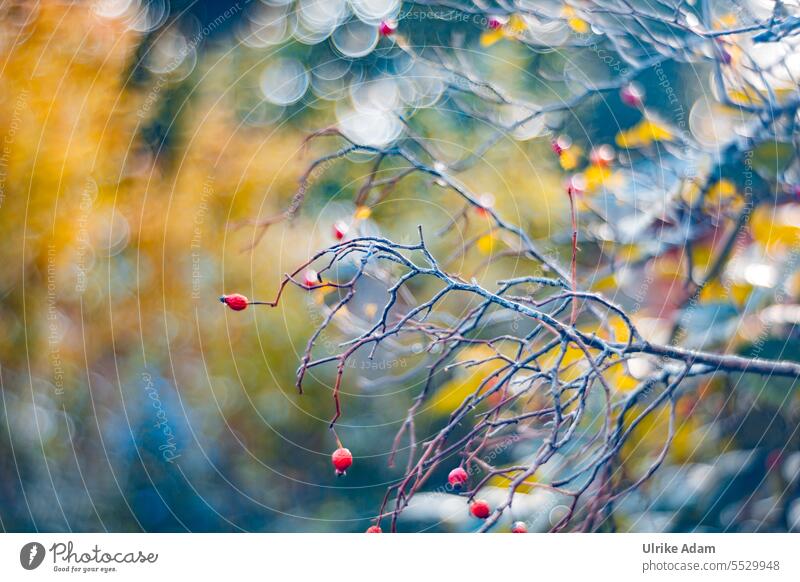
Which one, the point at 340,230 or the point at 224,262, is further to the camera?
the point at 224,262

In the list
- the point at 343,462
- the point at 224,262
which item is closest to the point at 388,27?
the point at 224,262

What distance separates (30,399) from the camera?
89cm

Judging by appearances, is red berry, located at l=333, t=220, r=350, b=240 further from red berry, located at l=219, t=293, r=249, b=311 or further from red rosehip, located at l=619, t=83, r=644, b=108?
red rosehip, located at l=619, t=83, r=644, b=108

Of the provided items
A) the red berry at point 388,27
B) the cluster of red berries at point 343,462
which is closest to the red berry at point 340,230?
the cluster of red berries at point 343,462

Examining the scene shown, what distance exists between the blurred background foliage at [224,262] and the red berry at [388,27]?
4 cm

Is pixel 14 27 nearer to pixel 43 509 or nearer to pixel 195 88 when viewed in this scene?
pixel 195 88

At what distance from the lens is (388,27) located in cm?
84

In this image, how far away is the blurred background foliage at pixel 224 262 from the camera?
76cm

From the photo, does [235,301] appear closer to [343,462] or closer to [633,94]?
[343,462]

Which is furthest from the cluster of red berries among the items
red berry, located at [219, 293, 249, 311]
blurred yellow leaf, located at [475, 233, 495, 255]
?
blurred yellow leaf, located at [475, 233, 495, 255]

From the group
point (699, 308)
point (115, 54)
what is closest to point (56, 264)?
point (115, 54)

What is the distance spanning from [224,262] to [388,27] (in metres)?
0.43

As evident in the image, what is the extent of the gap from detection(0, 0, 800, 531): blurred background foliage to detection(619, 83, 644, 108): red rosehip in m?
0.02
